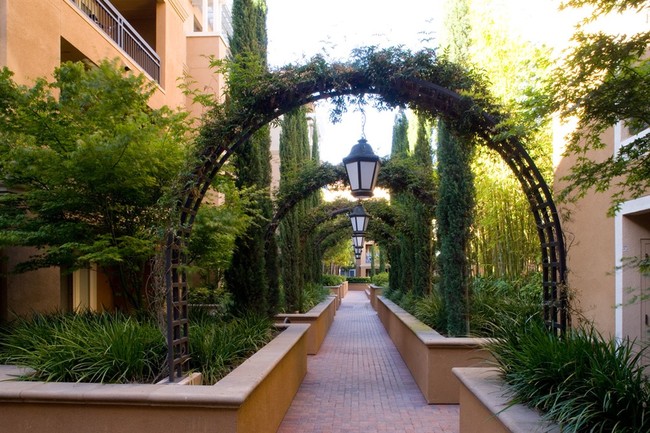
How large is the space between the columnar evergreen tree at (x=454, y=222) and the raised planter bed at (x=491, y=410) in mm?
3683

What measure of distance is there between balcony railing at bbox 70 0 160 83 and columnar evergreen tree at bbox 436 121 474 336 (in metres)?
8.68

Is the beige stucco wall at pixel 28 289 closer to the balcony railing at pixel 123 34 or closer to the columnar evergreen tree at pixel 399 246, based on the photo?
the balcony railing at pixel 123 34

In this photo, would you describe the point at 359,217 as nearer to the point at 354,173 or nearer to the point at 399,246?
the point at 399,246

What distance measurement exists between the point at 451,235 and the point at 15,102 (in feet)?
24.0

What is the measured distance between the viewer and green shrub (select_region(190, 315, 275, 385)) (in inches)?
266

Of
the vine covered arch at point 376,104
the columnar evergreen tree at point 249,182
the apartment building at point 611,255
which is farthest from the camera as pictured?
the columnar evergreen tree at point 249,182

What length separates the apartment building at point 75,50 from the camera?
9.36 metres

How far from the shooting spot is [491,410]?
4.71m

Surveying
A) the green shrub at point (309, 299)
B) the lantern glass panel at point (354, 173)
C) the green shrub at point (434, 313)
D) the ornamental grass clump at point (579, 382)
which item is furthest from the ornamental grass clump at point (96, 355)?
the green shrub at point (309, 299)

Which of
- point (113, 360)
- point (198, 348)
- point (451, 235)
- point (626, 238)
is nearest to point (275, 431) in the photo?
point (198, 348)

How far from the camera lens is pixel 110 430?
4832 mm

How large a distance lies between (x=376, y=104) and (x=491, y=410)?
3.77 meters

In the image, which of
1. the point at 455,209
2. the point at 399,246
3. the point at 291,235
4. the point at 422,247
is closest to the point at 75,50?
the point at 291,235

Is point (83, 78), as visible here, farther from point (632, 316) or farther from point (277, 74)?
point (632, 316)
